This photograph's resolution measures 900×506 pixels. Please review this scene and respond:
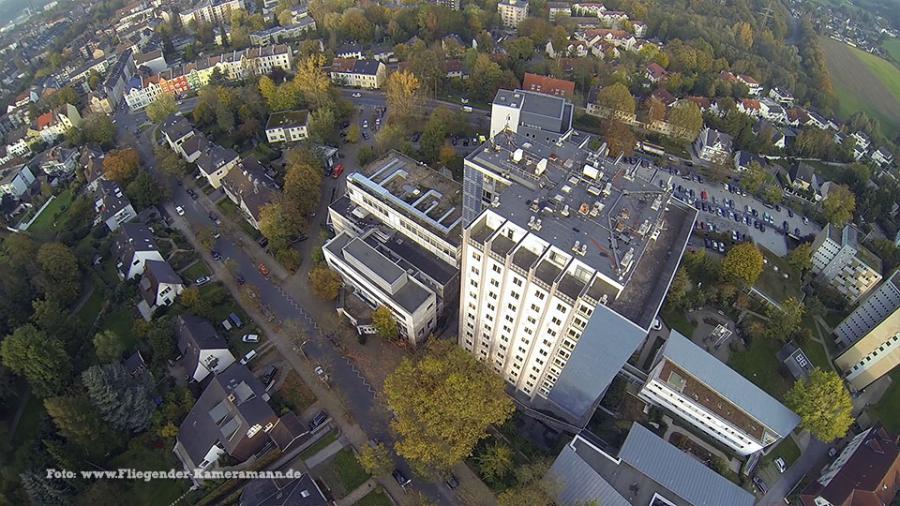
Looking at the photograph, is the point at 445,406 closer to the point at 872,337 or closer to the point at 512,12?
the point at 872,337

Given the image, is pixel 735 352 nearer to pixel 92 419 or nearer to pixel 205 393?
pixel 205 393

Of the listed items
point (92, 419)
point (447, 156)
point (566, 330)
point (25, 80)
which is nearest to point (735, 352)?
point (566, 330)

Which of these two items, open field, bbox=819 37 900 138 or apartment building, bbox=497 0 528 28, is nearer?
open field, bbox=819 37 900 138

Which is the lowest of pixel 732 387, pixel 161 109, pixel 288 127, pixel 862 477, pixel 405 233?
pixel 862 477

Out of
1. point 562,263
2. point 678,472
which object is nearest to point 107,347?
point 562,263

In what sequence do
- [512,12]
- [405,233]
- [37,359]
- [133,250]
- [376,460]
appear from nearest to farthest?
1. [376,460]
2. [37,359]
3. [405,233]
4. [133,250]
5. [512,12]

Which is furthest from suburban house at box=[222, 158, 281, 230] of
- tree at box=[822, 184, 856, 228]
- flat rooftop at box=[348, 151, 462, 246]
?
tree at box=[822, 184, 856, 228]

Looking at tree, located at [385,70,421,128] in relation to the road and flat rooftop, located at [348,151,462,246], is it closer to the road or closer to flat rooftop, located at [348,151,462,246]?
the road
